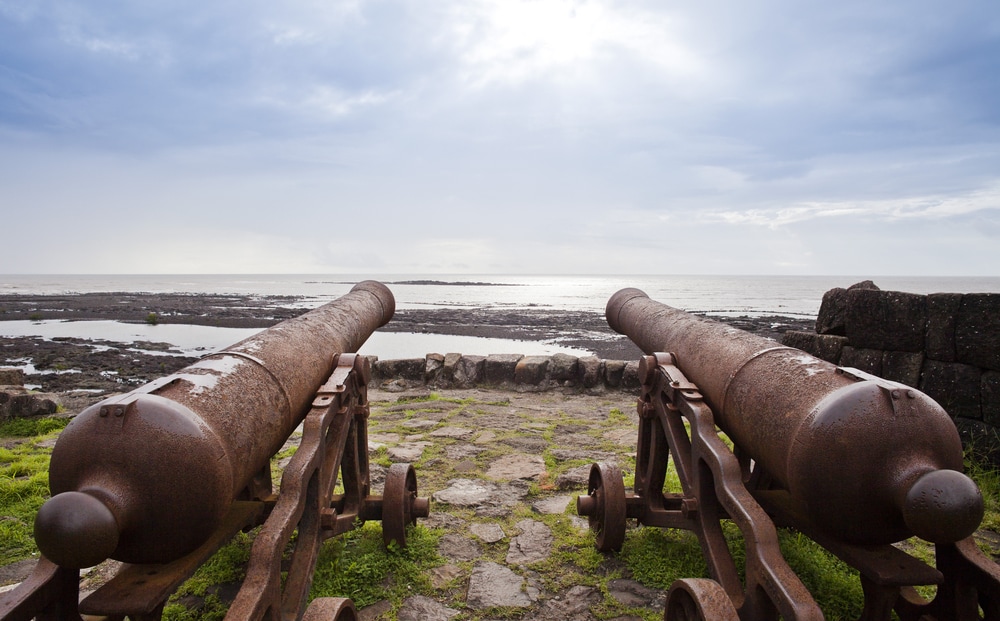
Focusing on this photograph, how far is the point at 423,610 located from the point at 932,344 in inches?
202

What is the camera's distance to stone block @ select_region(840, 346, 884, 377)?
6.11m

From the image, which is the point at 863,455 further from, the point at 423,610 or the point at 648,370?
the point at 423,610

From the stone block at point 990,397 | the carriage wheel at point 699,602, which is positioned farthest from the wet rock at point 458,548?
the stone block at point 990,397

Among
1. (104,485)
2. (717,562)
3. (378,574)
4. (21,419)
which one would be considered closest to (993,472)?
(717,562)

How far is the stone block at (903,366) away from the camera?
571cm

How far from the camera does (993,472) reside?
4961 mm

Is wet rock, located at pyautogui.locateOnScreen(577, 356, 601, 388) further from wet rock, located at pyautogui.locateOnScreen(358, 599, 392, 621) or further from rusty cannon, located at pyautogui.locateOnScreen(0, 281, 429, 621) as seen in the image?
wet rock, located at pyautogui.locateOnScreen(358, 599, 392, 621)

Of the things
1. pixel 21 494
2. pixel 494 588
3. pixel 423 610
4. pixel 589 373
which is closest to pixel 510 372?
pixel 589 373

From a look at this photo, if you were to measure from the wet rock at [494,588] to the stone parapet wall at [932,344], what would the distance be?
14.2 ft

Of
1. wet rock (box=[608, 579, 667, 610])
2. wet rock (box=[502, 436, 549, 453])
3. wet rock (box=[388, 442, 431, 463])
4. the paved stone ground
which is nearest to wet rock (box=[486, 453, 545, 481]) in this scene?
the paved stone ground

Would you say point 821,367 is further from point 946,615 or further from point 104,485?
point 104,485

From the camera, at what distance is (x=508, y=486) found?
17.0 ft

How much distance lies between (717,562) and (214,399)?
253cm

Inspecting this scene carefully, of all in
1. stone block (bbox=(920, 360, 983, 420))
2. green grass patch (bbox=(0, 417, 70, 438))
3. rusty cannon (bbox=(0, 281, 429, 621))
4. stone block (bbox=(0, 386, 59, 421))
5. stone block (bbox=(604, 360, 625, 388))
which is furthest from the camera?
stone block (bbox=(604, 360, 625, 388))
